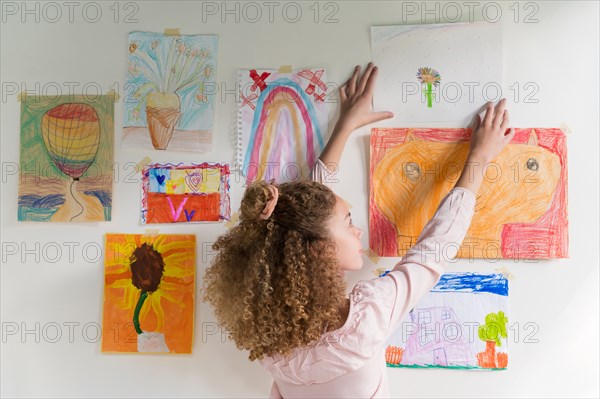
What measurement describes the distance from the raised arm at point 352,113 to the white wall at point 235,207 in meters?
0.04

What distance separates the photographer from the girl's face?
3.57 feet

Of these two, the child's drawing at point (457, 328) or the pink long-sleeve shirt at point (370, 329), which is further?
the child's drawing at point (457, 328)

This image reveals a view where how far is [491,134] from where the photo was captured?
124cm

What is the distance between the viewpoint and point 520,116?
127cm

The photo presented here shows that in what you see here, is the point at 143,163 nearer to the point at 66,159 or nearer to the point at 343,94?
the point at 66,159

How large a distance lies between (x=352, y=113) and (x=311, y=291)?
0.47 m

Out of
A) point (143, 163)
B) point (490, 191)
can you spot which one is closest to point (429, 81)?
point (490, 191)

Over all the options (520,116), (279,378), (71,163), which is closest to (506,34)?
(520,116)

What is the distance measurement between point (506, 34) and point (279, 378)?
0.94m

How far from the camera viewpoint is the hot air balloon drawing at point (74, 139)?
1376 mm

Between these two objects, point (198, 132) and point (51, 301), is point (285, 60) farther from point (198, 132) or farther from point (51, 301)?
point (51, 301)

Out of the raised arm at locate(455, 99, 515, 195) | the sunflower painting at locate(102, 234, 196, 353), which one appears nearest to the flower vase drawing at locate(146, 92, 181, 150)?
the sunflower painting at locate(102, 234, 196, 353)

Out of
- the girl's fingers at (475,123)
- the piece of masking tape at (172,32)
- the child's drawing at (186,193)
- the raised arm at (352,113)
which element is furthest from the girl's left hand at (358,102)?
the piece of masking tape at (172,32)

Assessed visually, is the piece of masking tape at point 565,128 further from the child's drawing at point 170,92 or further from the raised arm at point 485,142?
the child's drawing at point 170,92
